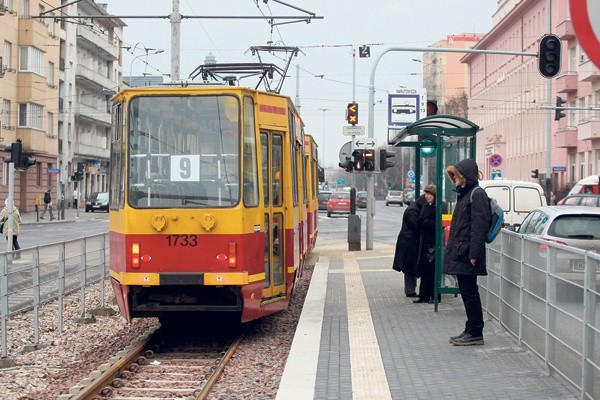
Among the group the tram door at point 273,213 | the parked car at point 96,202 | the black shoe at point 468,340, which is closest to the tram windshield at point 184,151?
the tram door at point 273,213

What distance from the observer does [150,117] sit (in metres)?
12.5

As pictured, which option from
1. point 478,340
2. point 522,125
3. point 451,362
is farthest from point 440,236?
point 522,125

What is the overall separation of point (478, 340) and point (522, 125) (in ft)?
239

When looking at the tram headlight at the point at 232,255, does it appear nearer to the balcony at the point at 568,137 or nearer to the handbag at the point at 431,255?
the handbag at the point at 431,255

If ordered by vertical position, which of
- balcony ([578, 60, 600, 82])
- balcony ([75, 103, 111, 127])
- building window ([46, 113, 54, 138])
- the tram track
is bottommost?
the tram track

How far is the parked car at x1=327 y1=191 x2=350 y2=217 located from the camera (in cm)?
6369

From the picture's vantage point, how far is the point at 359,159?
28.5 m

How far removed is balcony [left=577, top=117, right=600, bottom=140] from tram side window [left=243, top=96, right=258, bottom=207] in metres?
49.6

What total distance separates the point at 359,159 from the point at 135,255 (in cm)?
1687

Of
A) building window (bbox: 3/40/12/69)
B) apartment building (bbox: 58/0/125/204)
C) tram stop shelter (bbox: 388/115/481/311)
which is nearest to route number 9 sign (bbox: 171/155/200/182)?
tram stop shelter (bbox: 388/115/481/311)

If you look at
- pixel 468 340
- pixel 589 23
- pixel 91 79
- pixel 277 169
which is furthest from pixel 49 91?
pixel 589 23

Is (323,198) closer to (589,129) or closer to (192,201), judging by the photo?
(589,129)

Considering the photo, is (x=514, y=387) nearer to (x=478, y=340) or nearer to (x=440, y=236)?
(x=478, y=340)

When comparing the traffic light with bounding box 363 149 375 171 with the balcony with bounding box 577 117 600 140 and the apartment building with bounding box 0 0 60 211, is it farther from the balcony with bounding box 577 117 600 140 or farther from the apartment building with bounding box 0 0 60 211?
the apartment building with bounding box 0 0 60 211
